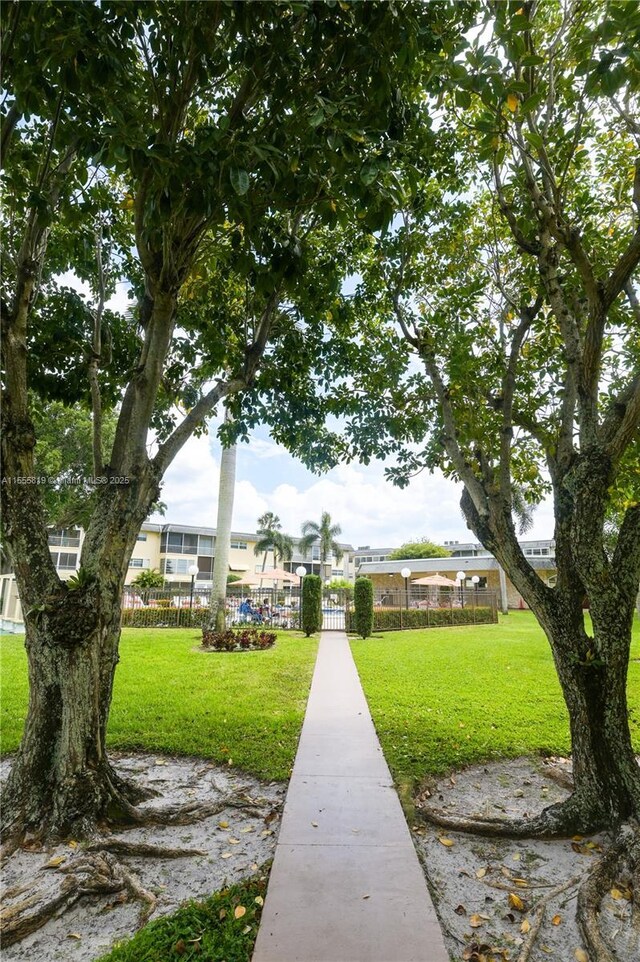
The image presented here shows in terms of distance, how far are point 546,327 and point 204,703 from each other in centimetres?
730

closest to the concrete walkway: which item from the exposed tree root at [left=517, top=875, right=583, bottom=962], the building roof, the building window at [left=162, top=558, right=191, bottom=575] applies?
the exposed tree root at [left=517, top=875, right=583, bottom=962]

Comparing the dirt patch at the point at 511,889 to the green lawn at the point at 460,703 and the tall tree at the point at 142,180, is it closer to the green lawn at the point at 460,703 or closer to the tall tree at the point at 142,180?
the green lawn at the point at 460,703

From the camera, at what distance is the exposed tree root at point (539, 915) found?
2553 mm

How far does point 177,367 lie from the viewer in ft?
21.6

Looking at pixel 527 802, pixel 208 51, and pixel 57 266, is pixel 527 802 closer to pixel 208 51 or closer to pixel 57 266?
pixel 208 51

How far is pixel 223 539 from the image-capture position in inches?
645

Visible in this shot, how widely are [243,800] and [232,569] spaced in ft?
145

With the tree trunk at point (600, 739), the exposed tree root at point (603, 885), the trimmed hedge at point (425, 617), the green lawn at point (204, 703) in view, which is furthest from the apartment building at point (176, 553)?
the exposed tree root at point (603, 885)

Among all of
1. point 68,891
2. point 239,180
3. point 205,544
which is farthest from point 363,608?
point 205,544

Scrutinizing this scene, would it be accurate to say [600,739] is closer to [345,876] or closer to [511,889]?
[511,889]

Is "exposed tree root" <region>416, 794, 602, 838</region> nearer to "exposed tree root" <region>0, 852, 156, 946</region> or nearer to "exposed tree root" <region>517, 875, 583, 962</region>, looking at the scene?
"exposed tree root" <region>517, 875, 583, 962</region>

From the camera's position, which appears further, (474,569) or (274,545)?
(274,545)

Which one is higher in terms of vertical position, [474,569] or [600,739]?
[474,569]

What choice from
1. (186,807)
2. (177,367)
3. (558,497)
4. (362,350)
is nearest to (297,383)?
(362,350)
